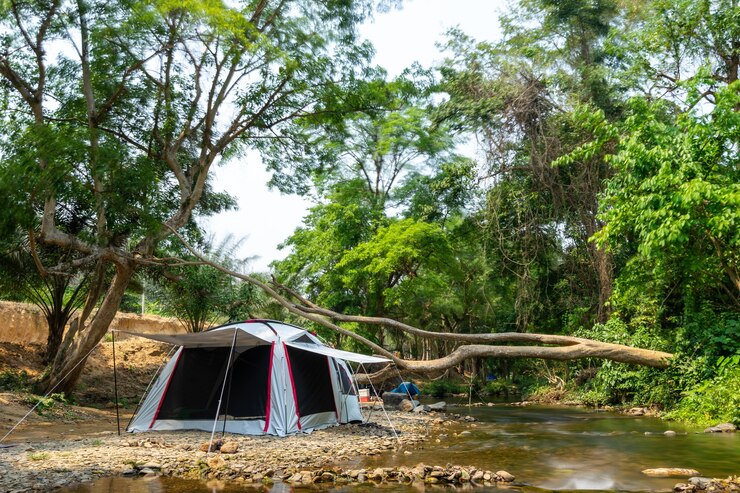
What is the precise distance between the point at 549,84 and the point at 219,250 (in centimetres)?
1468

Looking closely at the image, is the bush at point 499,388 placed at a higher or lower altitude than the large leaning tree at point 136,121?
lower

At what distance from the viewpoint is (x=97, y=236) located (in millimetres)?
12477

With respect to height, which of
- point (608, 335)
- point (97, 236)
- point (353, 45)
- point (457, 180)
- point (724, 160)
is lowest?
point (608, 335)

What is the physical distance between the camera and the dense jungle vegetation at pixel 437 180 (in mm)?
11469

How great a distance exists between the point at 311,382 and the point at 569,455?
481 centimetres

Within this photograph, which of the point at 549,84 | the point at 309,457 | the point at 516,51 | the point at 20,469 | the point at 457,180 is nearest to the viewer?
the point at 20,469

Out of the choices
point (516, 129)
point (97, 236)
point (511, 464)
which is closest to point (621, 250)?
point (516, 129)

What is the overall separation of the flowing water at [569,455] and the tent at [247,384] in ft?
7.24

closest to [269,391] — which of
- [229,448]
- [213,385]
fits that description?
[213,385]

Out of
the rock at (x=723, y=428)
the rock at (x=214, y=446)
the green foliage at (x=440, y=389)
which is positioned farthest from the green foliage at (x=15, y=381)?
the green foliage at (x=440, y=389)

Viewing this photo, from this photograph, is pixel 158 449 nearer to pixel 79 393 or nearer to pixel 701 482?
pixel 701 482

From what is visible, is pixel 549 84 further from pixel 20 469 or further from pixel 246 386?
pixel 20 469

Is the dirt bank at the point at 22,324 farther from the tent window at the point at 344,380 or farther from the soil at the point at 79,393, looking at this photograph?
the tent window at the point at 344,380

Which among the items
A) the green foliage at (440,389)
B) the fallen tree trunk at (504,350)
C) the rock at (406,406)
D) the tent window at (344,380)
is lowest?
the green foliage at (440,389)
